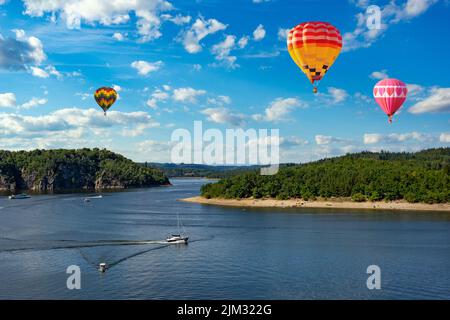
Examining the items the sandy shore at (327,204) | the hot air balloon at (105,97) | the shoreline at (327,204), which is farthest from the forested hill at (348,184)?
the hot air balloon at (105,97)

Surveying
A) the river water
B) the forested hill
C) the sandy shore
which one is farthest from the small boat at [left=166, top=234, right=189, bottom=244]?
the forested hill

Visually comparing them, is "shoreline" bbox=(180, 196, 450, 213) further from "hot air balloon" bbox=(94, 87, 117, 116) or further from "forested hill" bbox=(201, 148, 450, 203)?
"hot air balloon" bbox=(94, 87, 117, 116)

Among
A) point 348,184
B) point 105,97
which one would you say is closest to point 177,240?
point 105,97

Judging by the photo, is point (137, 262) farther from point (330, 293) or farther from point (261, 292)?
point (330, 293)

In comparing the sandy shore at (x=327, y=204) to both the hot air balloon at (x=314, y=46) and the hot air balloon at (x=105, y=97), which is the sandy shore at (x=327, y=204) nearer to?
the hot air balloon at (x=105, y=97)

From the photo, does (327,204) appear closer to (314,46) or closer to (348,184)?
(348,184)

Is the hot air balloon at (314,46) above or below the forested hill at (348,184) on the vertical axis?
above
